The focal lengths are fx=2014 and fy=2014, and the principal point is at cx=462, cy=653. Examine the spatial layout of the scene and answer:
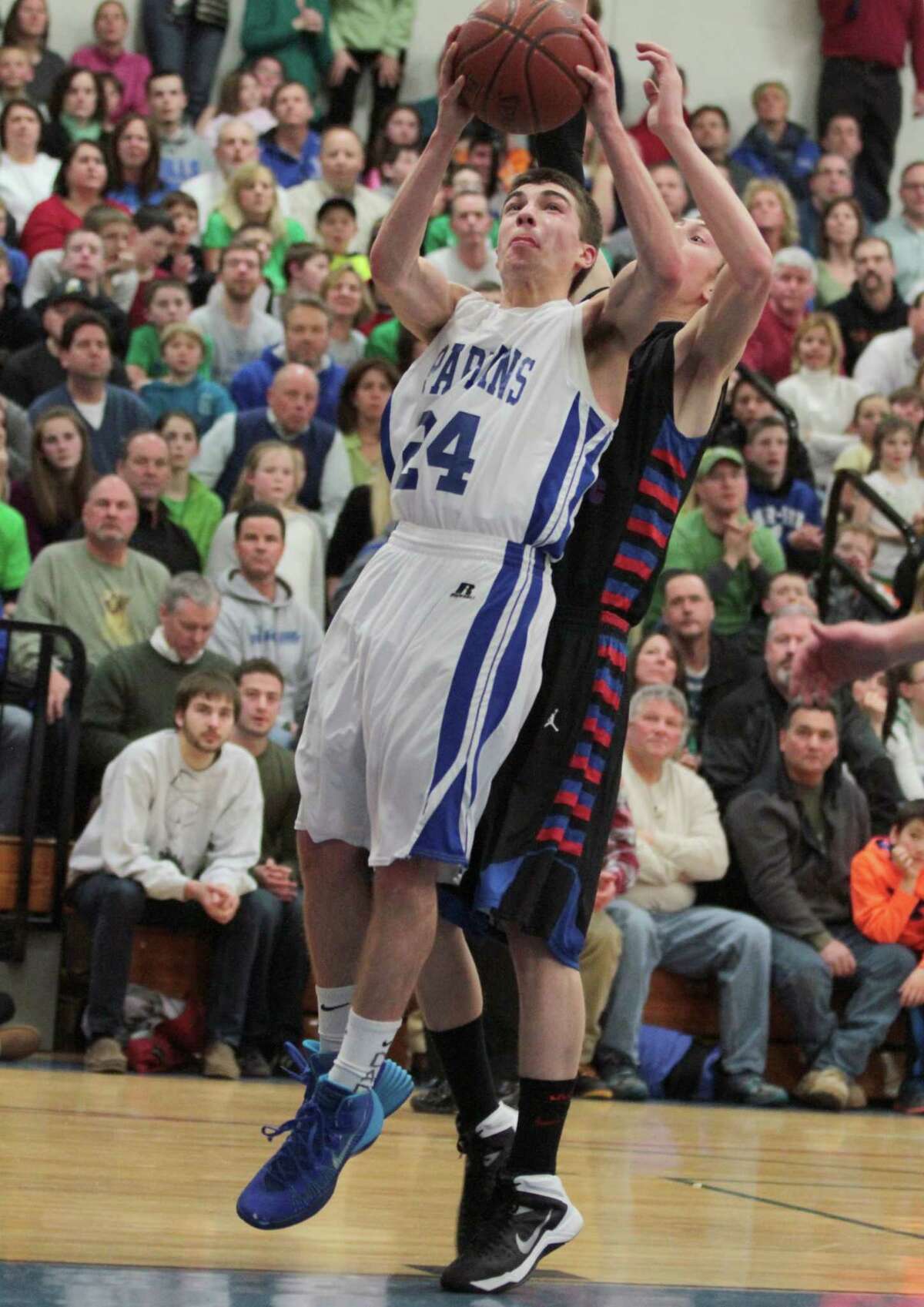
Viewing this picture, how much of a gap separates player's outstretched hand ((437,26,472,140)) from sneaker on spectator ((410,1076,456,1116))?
353 centimetres

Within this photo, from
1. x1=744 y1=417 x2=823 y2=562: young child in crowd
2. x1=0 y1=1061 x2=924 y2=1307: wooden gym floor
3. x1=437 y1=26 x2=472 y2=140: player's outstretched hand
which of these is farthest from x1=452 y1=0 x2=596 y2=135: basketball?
x1=744 y1=417 x2=823 y2=562: young child in crowd

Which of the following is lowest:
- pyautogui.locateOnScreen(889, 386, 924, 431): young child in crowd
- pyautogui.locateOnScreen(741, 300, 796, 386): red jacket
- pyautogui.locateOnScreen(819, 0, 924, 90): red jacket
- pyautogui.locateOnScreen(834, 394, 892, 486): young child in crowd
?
pyautogui.locateOnScreen(834, 394, 892, 486): young child in crowd

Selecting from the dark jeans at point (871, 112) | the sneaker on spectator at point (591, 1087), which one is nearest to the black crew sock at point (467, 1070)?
the sneaker on spectator at point (591, 1087)

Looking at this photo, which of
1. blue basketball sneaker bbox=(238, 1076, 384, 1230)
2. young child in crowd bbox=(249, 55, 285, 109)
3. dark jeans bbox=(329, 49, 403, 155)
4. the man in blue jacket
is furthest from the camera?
dark jeans bbox=(329, 49, 403, 155)

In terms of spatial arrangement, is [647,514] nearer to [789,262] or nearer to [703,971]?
[703,971]

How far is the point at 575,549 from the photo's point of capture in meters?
4.01

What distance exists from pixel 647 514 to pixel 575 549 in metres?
0.16

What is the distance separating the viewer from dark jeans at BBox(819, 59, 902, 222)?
1587cm

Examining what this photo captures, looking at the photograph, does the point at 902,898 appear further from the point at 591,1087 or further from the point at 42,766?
the point at 42,766

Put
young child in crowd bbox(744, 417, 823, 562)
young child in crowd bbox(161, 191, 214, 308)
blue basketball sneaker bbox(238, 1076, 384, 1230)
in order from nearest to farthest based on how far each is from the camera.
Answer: blue basketball sneaker bbox(238, 1076, 384, 1230) < young child in crowd bbox(744, 417, 823, 562) < young child in crowd bbox(161, 191, 214, 308)

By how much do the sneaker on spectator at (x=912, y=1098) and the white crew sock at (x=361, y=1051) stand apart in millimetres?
4537

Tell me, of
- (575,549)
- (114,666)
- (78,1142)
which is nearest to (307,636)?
(114,666)

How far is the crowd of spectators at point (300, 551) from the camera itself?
735 centimetres

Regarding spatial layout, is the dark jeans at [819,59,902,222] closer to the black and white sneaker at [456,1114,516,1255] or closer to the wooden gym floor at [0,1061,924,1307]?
the wooden gym floor at [0,1061,924,1307]
